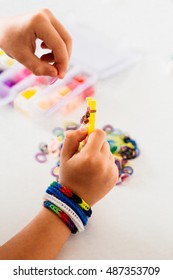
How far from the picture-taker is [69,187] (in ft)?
1.92

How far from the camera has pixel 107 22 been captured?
3.65ft

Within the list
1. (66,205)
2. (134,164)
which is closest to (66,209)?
(66,205)

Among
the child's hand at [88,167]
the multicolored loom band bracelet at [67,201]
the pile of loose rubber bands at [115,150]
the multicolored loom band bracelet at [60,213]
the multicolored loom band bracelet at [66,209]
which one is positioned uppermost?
the pile of loose rubber bands at [115,150]

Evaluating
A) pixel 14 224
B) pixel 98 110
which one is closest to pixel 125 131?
pixel 98 110

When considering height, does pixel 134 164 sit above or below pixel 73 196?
above

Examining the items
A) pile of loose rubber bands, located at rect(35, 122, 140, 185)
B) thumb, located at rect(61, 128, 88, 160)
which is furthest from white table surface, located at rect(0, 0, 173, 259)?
thumb, located at rect(61, 128, 88, 160)

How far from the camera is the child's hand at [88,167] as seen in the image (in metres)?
0.58

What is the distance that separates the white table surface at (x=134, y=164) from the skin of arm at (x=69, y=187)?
4cm

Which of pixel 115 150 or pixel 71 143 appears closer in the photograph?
pixel 71 143

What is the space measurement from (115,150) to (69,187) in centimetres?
19

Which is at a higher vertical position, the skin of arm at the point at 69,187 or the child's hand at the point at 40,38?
the child's hand at the point at 40,38

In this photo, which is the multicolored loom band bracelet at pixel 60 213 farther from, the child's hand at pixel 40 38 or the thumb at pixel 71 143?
the child's hand at pixel 40 38

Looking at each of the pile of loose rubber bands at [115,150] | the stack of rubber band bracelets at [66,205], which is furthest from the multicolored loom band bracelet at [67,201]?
the pile of loose rubber bands at [115,150]

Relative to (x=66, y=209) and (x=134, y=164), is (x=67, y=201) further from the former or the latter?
(x=134, y=164)
